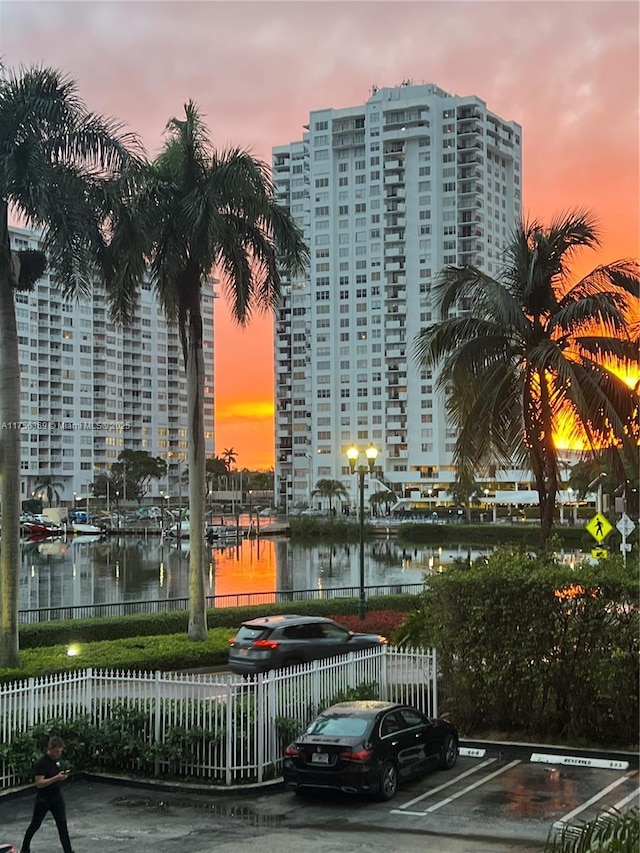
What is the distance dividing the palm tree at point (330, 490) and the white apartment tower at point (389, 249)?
231 cm

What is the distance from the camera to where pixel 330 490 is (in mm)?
150750

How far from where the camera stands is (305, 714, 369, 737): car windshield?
47.3ft

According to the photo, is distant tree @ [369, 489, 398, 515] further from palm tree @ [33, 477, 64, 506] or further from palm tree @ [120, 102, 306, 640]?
palm tree @ [120, 102, 306, 640]

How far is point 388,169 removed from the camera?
153 meters

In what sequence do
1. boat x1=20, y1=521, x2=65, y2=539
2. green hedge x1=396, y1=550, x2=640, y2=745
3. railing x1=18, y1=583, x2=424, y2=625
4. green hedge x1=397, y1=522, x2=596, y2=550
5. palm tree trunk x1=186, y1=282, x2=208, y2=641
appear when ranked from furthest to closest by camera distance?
boat x1=20, y1=521, x2=65, y2=539 → green hedge x1=397, y1=522, x2=596, y2=550 → railing x1=18, y1=583, x2=424, y2=625 → palm tree trunk x1=186, y1=282, x2=208, y2=641 → green hedge x1=396, y1=550, x2=640, y2=745

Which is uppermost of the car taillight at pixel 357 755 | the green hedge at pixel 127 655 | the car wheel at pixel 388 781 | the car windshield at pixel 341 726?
the car windshield at pixel 341 726

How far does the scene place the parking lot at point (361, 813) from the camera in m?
12.4

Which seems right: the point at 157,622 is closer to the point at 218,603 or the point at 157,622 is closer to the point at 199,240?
the point at 199,240

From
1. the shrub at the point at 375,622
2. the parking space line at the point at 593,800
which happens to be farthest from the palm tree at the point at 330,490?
the parking space line at the point at 593,800

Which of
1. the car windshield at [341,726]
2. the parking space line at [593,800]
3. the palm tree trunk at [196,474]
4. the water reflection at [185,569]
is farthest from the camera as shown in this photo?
the water reflection at [185,569]

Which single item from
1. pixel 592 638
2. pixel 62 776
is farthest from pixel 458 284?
pixel 62 776

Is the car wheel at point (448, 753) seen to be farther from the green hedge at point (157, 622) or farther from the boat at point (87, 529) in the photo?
the boat at point (87, 529)

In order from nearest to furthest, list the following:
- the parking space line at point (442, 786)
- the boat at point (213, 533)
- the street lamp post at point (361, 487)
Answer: the parking space line at point (442, 786) < the street lamp post at point (361, 487) < the boat at point (213, 533)

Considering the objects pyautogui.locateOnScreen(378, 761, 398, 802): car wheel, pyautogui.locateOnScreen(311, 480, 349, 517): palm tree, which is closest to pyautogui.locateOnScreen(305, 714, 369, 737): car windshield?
pyautogui.locateOnScreen(378, 761, 398, 802): car wheel
